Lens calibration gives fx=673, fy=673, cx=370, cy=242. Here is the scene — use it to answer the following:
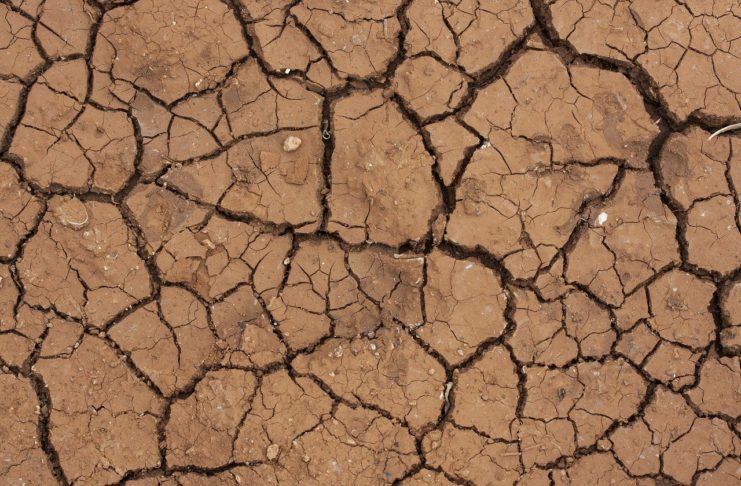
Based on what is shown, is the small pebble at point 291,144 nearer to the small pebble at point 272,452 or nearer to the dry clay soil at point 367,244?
the dry clay soil at point 367,244

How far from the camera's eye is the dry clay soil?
304cm

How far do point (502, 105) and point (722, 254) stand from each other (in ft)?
4.31

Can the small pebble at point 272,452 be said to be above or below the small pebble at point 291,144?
below

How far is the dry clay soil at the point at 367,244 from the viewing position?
304cm

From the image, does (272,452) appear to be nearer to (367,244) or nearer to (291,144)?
(367,244)

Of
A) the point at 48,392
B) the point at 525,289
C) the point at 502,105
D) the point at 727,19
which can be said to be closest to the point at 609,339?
the point at 525,289

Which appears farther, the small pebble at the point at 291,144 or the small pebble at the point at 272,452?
the small pebble at the point at 291,144

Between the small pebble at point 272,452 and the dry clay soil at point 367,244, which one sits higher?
the dry clay soil at point 367,244

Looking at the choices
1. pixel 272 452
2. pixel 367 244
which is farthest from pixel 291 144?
pixel 272 452

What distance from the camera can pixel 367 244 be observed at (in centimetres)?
320

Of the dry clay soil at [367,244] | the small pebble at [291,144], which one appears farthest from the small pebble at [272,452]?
the small pebble at [291,144]

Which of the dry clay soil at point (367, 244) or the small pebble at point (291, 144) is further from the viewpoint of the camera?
the small pebble at point (291, 144)

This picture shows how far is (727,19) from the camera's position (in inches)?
136

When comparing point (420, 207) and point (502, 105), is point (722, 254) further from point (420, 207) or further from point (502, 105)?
point (420, 207)
